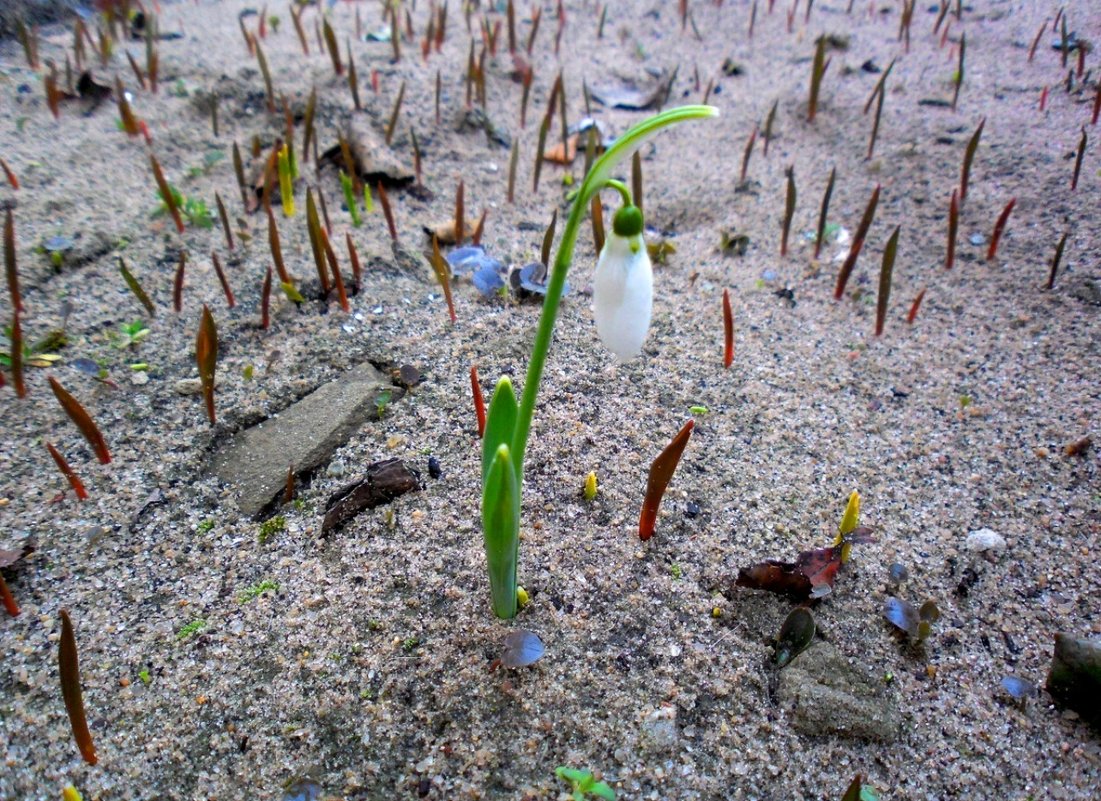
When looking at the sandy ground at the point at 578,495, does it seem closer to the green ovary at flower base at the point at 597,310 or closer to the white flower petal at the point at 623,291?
the green ovary at flower base at the point at 597,310

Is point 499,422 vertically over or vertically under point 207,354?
over

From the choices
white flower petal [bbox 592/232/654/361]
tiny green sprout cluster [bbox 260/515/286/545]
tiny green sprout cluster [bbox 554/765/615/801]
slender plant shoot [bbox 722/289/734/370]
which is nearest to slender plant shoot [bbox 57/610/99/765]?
tiny green sprout cluster [bbox 260/515/286/545]

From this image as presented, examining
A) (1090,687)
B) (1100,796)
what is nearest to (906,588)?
(1090,687)

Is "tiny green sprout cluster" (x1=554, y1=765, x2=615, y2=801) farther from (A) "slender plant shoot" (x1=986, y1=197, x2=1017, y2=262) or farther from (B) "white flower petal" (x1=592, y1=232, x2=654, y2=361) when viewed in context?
(A) "slender plant shoot" (x1=986, y1=197, x2=1017, y2=262)

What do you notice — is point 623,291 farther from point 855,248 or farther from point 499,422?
point 855,248

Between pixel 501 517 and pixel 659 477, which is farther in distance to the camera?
pixel 659 477

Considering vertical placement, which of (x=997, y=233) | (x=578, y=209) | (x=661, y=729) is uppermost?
(x=578, y=209)

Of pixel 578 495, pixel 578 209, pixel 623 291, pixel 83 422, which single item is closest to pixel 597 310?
pixel 623 291

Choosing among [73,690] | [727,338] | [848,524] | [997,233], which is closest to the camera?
[73,690]

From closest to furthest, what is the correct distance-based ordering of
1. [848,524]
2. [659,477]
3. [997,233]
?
[659,477] < [848,524] < [997,233]
